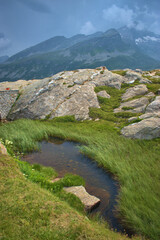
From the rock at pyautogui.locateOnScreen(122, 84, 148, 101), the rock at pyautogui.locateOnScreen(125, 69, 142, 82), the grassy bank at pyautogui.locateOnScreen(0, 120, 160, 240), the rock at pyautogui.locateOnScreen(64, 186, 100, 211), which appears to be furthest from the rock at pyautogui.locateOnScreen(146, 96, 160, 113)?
the rock at pyautogui.locateOnScreen(125, 69, 142, 82)

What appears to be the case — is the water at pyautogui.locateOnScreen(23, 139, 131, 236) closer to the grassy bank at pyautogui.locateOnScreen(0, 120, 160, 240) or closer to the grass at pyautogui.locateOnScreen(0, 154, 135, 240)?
the grassy bank at pyautogui.locateOnScreen(0, 120, 160, 240)

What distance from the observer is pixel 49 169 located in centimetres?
1450

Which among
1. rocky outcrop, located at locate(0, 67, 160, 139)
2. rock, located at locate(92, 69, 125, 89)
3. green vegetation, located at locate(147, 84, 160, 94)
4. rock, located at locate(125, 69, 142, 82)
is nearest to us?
rocky outcrop, located at locate(0, 67, 160, 139)

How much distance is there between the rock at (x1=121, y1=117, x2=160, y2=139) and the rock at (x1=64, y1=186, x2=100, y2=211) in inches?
419

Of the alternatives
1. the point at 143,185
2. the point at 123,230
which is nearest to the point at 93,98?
the point at 143,185

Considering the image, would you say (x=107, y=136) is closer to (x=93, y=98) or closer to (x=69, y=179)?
(x=69, y=179)

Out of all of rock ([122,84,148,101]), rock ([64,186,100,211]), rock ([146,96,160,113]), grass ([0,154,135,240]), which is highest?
rock ([122,84,148,101])

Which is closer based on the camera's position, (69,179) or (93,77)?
(69,179)

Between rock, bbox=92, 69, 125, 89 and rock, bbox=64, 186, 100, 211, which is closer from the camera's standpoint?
rock, bbox=64, 186, 100, 211

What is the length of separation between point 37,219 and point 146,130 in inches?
615

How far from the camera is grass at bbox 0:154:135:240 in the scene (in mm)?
6238

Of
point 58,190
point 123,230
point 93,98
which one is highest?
point 93,98

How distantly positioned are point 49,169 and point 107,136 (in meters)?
8.95

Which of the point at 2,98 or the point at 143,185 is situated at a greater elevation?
the point at 2,98
